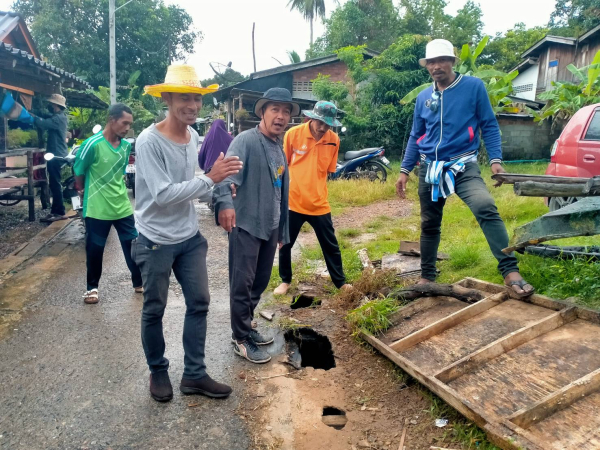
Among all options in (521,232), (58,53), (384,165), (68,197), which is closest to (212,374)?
(521,232)

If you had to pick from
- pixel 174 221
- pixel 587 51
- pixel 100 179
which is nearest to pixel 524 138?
pixel 587 51

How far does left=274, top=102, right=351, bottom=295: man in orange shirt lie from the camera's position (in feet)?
15.0

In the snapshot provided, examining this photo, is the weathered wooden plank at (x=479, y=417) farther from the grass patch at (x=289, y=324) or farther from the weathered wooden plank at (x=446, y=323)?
the grass patch at (x=289, y=324)

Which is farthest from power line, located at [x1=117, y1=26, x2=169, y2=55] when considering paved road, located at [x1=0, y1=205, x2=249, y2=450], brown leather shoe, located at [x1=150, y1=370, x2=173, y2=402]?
brown leather shoe, located at [x1=150, y1=370, x2=173, y2=402]

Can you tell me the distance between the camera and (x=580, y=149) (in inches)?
230

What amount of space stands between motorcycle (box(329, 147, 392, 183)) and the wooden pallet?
8.83 meters

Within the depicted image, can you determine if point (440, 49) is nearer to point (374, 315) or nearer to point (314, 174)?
point (314, 174)

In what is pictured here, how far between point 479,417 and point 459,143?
219cm

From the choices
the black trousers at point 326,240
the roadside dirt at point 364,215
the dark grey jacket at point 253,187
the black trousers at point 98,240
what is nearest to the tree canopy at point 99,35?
the roadside dirt at point 364,215

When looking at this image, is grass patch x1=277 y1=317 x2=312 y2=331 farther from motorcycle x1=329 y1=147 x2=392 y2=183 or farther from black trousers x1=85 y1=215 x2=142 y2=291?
motorcycle x1=329 y1=147 x2=392 y2=183

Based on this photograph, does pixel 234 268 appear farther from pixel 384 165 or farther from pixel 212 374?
pixel 384 165

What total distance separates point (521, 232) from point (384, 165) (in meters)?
9.69

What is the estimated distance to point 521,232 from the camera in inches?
133

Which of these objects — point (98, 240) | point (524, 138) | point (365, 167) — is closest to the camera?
point (98, 240)
